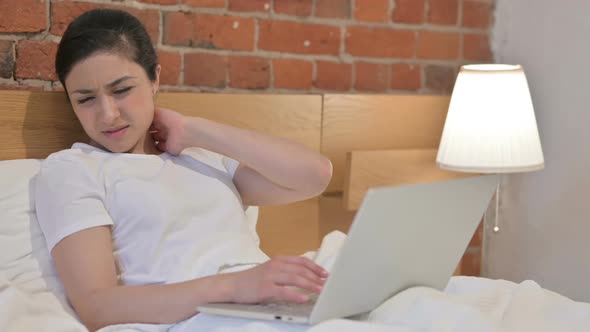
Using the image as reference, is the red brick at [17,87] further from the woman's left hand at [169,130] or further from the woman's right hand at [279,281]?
the woman's right hand at [279,281]

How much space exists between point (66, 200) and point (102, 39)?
1.11 feet

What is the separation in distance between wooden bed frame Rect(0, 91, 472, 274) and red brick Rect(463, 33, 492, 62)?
27 centimetres

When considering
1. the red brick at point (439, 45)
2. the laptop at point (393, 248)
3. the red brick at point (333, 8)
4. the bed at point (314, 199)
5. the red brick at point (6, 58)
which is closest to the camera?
the laptop at point (393, 248)

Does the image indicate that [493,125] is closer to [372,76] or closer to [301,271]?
[372,76]

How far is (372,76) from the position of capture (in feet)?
8.22

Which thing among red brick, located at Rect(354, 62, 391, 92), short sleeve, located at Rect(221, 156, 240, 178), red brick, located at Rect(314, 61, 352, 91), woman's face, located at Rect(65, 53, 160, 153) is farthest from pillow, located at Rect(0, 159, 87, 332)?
red brick, located at Rect(354, 62, 391, 92)

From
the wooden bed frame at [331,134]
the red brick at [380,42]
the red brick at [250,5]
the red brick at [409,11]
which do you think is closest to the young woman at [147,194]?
the wooden bed frame at [331,134]

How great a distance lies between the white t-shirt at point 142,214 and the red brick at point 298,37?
2.33 ft

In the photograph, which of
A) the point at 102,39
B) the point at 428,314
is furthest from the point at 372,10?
the point at 428,314

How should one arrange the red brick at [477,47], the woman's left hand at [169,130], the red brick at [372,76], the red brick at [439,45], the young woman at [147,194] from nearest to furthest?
the young woman at [147,194], the woman's left hand at [169,130], the red brick at [372,76], the red brick at [439,45], the red brick at [477,47]

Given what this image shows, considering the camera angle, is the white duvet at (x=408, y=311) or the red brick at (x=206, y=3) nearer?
the white duvet at (x=408, y=311)

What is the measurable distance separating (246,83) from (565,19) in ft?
3.37

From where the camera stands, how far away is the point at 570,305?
142cm

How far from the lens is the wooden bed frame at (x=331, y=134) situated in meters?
2.01
